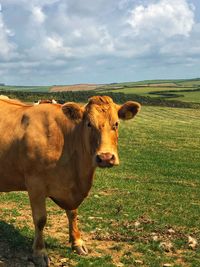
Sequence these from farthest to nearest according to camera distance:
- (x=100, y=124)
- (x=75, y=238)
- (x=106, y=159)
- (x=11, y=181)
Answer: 1. (x=75, y=238)
2. (x=11, y=181)
3. (x=100, y=124)
4. (x=106, y=159)

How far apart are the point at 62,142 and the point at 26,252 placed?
203cm

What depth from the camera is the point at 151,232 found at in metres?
8.91

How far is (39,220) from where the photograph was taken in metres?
7.23

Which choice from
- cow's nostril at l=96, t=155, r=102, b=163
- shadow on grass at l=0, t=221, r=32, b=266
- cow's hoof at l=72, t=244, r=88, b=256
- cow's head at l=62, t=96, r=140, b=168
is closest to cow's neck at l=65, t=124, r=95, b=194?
cow's head at l=62, t=96, r=140, b=168

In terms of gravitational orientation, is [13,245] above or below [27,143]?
below

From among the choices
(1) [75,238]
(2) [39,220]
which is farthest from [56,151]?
(1) [75,238]

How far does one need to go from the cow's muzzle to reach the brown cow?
40 cm

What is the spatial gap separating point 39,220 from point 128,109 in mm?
2389

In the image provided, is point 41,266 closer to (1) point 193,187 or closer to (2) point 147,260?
(2) point 147,260

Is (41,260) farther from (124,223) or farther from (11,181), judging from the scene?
(124,223)

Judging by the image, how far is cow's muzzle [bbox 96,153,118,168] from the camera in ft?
20.2

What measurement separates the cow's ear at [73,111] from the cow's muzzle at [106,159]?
1.19 m

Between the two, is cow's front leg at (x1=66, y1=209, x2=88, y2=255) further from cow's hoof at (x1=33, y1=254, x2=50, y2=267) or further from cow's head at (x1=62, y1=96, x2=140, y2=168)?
cow's head at (x1=62, y1=96, x2=140, y2=168)

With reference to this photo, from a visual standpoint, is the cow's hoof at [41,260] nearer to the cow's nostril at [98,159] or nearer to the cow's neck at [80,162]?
the cow's neck at [80,162]
